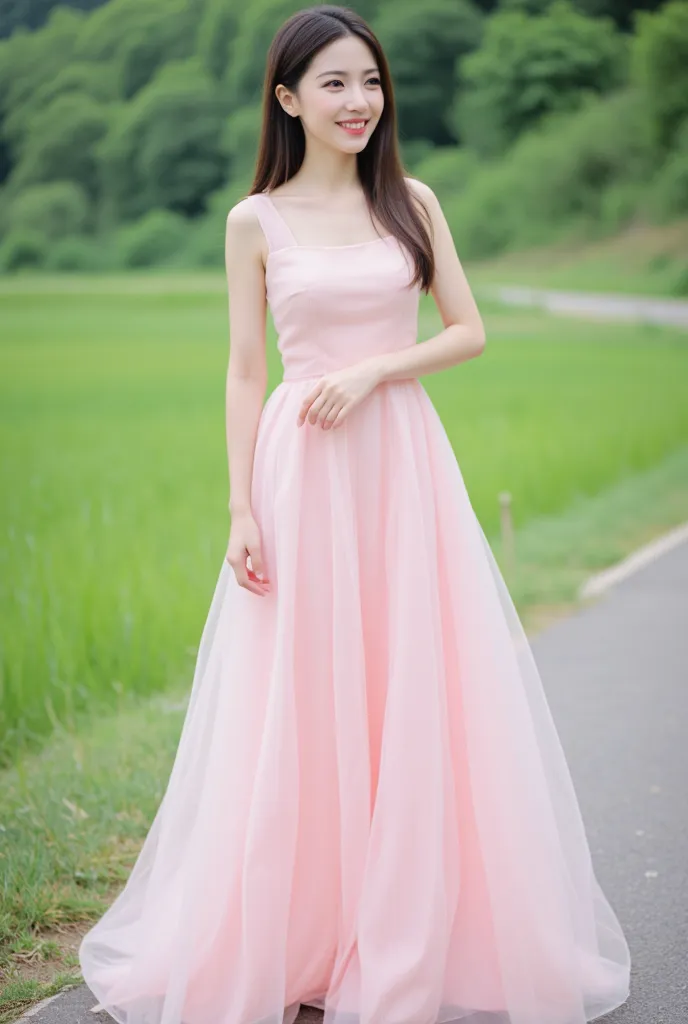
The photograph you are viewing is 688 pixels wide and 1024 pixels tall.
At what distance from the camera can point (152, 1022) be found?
2336 millimetres

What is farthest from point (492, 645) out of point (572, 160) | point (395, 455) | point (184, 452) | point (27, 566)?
point (572, 160)

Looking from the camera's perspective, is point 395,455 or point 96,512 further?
point 96,512

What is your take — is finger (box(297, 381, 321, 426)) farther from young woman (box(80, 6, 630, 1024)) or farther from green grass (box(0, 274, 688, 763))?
green grass (box(0, 274, 688, 763))

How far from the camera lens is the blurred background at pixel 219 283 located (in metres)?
6.58

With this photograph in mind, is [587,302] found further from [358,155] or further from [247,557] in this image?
[247,557]

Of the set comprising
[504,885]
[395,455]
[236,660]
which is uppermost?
[395,455]

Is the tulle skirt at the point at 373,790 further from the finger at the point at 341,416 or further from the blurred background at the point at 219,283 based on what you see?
the blurred background at the point at 219,283

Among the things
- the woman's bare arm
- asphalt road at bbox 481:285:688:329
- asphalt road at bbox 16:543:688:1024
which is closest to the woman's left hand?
the woman's bare arm

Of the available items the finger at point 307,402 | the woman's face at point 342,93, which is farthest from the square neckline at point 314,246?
the finger at point 307,402

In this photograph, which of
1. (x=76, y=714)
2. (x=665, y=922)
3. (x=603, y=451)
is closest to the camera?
(x=665, y=922)

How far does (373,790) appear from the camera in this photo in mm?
2357

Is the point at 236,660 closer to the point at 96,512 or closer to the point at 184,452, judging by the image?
the point at 96,512

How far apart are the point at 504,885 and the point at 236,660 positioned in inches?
23.9

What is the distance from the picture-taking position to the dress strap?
2.37 m
